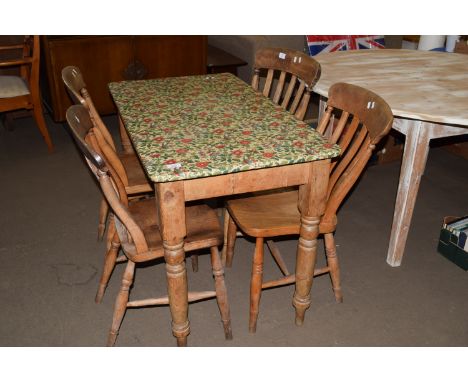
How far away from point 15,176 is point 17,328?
1.56 m

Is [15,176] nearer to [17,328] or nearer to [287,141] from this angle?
[17,328]

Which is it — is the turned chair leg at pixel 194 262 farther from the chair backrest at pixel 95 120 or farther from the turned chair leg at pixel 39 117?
the turned chair leg at pixel 39 117

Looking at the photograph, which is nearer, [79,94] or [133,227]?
[133,227]

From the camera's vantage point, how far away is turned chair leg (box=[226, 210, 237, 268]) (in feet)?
7.75

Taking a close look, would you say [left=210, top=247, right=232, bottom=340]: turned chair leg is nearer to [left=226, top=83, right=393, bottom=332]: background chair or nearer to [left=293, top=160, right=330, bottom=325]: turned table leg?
[left=226, top=83, right=393, bottom=332]: background chair

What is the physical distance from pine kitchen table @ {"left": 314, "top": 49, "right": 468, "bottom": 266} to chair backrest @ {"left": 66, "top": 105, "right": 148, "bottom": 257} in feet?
3.77

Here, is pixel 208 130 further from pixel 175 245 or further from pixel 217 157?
pixel 175 245

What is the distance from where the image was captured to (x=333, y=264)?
221cm

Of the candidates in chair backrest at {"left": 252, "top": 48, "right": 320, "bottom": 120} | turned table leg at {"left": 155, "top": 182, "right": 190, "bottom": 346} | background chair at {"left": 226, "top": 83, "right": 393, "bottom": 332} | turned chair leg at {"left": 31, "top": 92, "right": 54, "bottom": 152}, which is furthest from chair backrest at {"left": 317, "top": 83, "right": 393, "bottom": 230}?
turned chair leg at {"left": 31, "top": 92, "right": 54, "bottom": 152}

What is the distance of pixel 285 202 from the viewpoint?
213cm

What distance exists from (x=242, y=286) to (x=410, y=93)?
3.95ft

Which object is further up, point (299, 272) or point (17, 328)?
point (299, 272)

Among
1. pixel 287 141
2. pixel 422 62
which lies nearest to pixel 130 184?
pixel 287 141

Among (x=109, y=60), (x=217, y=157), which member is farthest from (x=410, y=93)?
(x=109, y=60)
